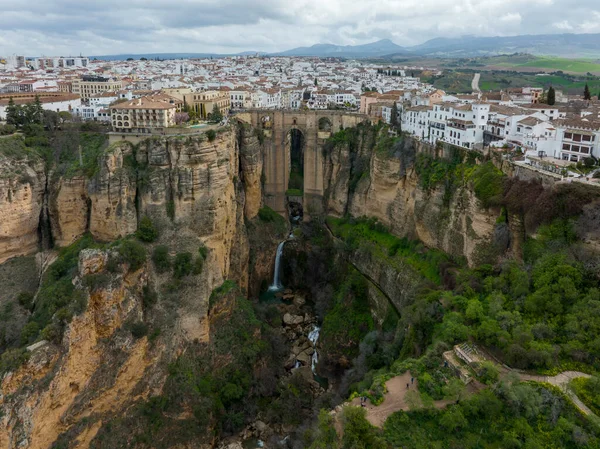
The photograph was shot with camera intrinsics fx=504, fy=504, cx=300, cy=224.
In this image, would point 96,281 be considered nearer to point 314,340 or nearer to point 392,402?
point 392,402

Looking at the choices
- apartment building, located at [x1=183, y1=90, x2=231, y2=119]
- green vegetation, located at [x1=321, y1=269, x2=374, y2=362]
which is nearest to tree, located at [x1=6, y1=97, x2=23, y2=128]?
apartment building, located at [x1=183, y1=90, x2=231, y2=119]

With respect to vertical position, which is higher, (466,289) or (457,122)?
(457,122)

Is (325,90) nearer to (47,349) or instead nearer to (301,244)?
(301,244)

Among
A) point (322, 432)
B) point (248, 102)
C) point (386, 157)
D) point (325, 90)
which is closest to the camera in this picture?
point (322, 432)

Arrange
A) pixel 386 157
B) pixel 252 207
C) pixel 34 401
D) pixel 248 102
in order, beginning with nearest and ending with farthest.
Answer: pixel 34 401
pixel 386 157
pixel 252 207
pixel 248 102

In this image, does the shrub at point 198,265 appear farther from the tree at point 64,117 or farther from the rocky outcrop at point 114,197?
the tree at point 64,117

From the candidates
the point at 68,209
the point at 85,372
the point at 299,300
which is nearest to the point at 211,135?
the point at 68,209

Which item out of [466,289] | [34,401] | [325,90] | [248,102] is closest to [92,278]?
[34,401]
